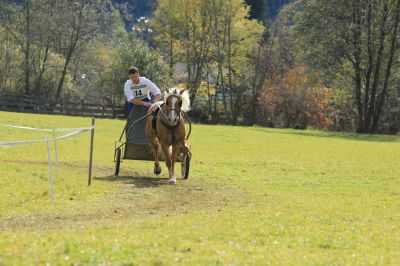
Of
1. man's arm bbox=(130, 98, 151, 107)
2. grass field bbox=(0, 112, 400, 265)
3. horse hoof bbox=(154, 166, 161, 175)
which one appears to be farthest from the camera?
horse hoof bbox=(154, 166, 161, 175)

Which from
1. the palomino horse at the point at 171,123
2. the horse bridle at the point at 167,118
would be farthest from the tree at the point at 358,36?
the horse bridle at the point at 167,118

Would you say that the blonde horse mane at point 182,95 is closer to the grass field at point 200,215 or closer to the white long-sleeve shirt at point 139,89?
the white long-sleeve shirt at point 139,89

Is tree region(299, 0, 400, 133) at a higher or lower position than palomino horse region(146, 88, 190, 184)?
higher

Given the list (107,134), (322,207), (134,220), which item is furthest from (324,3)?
(134,220)

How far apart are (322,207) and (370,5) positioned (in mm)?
45976

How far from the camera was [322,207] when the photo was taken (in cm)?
1431

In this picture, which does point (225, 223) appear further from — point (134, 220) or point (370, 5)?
point (370, 5)

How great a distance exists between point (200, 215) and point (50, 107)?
5476cm

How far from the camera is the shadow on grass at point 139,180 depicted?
56.0ft

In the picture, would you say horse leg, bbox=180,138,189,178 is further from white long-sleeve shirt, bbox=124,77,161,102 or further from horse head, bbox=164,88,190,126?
white long-sleeve shirt, bbox=124,77,161,102

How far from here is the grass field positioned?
8359 millimetres

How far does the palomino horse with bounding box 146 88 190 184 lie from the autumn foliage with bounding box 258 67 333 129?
51539mm

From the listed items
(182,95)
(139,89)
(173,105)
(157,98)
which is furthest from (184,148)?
(139,89)

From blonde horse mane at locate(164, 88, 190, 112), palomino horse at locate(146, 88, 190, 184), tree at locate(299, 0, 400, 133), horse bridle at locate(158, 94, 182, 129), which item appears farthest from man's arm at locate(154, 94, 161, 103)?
tree at locate(299, 0, 400, 133)
